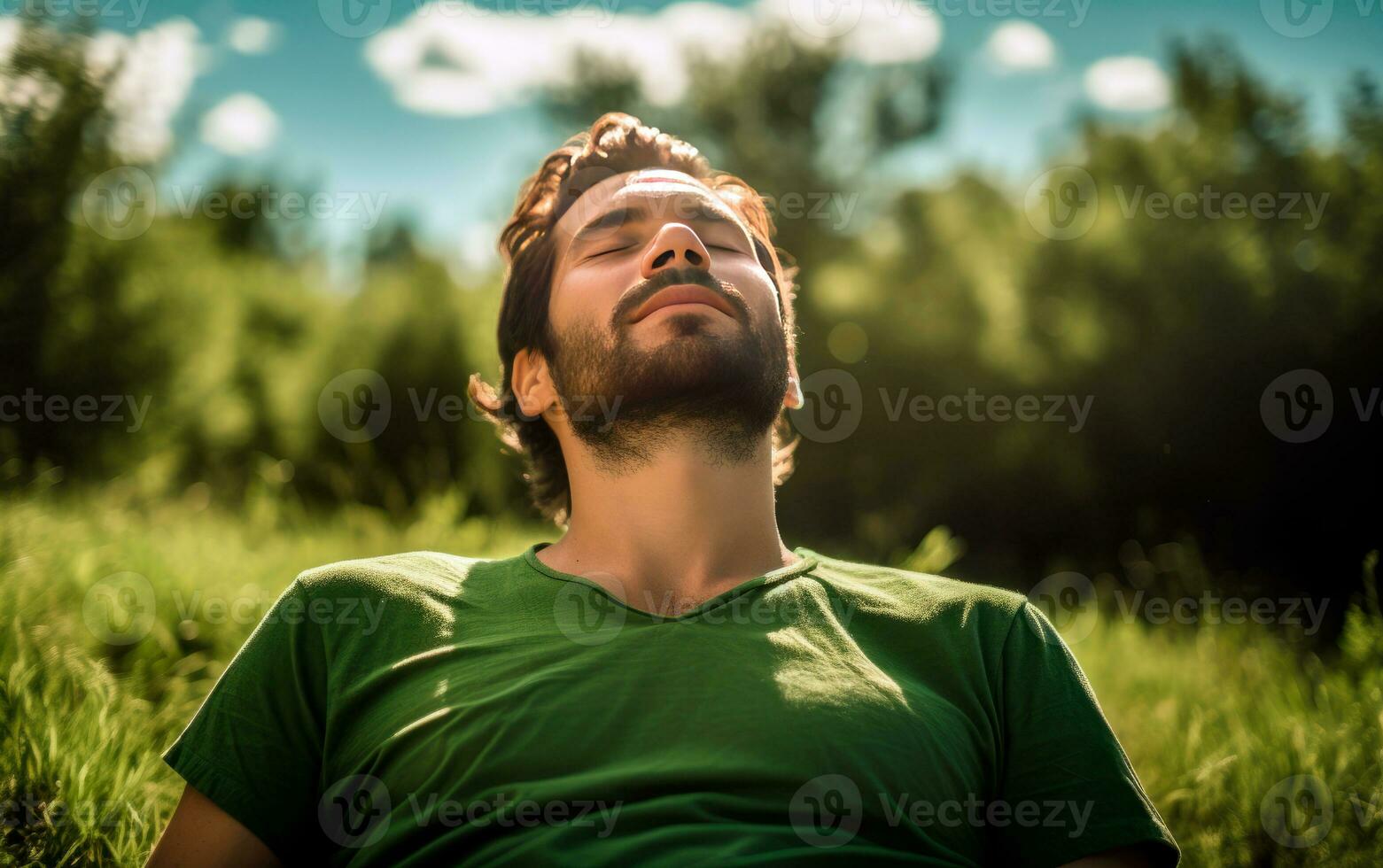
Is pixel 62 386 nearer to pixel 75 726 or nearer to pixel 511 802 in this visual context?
pixel 75 726

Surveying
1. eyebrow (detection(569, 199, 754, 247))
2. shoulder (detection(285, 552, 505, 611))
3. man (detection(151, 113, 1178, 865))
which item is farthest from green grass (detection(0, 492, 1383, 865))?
eyebrow (detection(569, 199, 754, 247))

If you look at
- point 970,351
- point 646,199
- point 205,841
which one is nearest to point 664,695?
point 205,841

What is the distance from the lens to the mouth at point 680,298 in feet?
6.88

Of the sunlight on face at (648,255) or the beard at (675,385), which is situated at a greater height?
the sunlight on face at (648,255)

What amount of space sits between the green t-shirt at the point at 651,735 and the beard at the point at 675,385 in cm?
39

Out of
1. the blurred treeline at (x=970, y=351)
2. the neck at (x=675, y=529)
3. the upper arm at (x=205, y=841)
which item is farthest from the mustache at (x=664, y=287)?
the blurred treeline at (x=970, y=351)

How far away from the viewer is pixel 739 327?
83.6 inches

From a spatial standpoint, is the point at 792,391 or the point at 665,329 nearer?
the point at 665,329

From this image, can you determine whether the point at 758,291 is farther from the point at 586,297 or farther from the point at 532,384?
the point at 532,384

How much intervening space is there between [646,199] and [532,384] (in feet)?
1.90

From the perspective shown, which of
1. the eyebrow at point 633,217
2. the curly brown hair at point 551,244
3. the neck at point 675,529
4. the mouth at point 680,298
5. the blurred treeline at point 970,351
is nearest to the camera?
the neck at point 675,529

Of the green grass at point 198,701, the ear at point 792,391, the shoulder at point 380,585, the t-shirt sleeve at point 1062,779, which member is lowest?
the green grass at point 198,701

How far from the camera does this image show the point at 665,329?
6.76 ft

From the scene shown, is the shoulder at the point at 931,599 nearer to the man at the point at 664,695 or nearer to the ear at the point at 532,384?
the man at the point at 664,695
